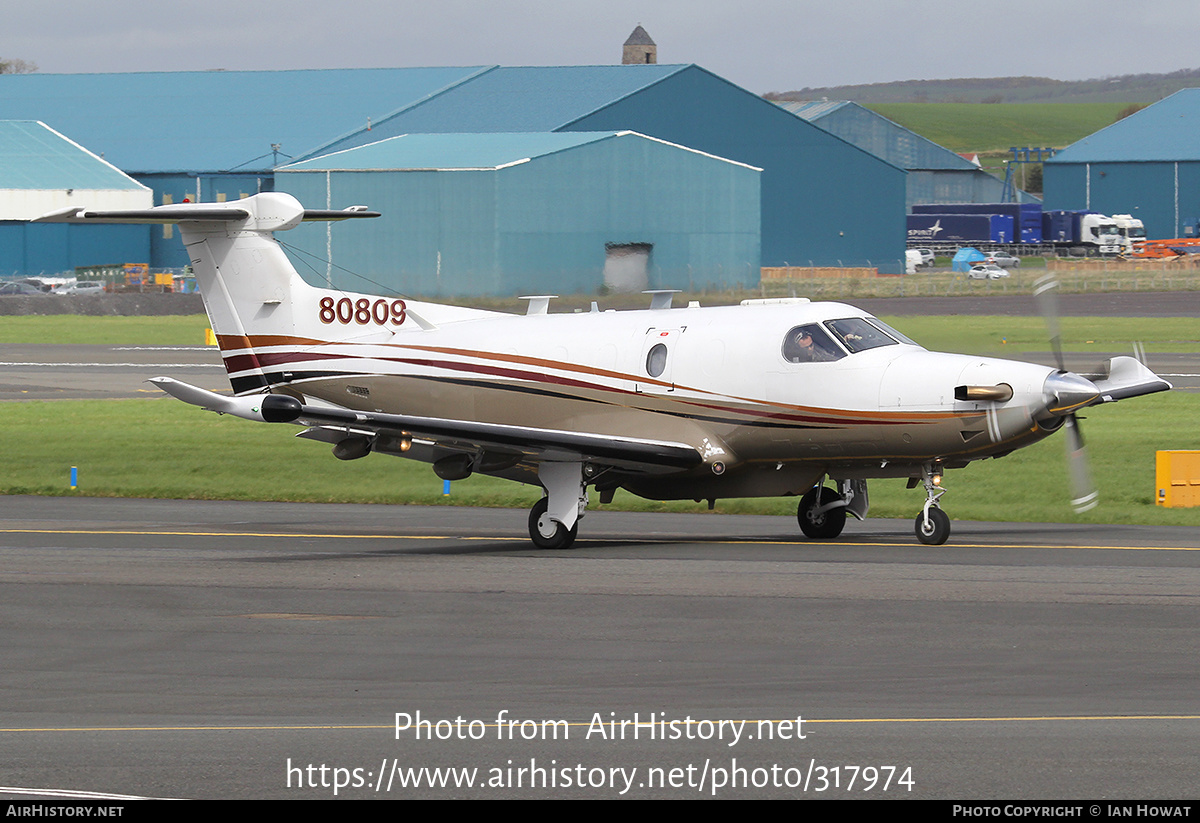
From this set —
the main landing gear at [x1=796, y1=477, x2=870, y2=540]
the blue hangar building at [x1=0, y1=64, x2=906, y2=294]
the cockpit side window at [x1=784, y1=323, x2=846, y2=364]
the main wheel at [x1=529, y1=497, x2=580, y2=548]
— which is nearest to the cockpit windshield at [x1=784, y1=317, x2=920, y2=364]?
the cockpit side window at [x1=784, y1=323, x2=846, y2=364]

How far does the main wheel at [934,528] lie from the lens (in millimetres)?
18766

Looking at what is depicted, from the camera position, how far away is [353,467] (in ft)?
95.5

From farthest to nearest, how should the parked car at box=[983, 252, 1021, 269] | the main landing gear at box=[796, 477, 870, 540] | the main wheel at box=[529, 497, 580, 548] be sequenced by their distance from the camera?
the parked car at box=[983, 252, 1021, 269]
the main landing gear at box=[796, 477, 870, 540]
the main wheel at box=[529, 497, 580, 548]

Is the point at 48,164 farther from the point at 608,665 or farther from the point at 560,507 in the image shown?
the point at 608,665

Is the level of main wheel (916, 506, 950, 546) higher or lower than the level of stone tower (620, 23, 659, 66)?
lower

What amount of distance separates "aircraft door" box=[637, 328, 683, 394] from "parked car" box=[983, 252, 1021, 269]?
8839cm

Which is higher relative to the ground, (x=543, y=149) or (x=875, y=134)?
(x=875, y=134)

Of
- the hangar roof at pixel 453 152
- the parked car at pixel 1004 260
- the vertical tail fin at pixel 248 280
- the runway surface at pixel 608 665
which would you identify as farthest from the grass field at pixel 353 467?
the parked car at pixel 1004 260

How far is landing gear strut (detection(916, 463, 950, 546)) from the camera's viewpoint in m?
18.8

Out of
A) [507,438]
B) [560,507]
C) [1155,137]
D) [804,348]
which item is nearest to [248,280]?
[507,438]

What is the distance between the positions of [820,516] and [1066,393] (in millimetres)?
3909

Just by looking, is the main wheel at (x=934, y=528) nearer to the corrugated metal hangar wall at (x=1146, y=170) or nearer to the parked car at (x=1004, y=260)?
the parked car at (x=1004, y=260)

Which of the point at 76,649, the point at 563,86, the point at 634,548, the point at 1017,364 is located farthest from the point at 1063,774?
the point at 563,86

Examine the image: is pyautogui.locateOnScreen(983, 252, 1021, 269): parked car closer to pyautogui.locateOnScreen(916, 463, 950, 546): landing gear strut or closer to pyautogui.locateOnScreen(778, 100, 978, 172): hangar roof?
pyautogui.locateOnScreen(778, 100, 978, 172): hangar roof
